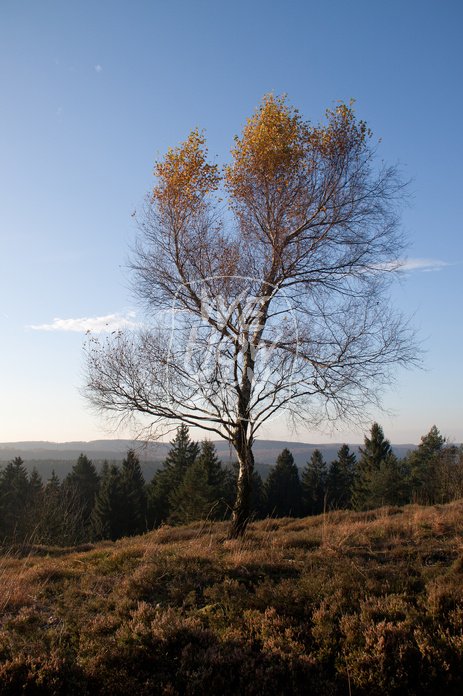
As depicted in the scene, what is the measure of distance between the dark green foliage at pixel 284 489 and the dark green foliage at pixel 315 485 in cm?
117

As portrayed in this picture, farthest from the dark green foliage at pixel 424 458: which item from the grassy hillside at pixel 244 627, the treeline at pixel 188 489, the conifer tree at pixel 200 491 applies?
the grassy hillside at pixel 244 627

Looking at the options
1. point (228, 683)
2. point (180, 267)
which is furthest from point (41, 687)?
point (180, 267)

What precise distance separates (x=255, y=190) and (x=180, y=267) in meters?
2.29

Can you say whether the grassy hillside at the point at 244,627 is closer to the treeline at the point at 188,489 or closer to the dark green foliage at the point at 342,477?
the treeline at the point at 188,489

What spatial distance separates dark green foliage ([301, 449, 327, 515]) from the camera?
47781 millimetres

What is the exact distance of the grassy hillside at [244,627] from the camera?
9.68 ft

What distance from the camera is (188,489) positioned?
107 feet

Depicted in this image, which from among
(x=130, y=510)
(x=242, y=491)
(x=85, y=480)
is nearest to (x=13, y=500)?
(x=85, y=480)

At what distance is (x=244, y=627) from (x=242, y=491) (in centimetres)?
388

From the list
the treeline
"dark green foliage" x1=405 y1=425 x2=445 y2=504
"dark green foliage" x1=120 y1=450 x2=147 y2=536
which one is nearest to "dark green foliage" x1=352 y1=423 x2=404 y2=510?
the treeline

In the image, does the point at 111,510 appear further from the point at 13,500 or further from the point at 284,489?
the point at 284,489

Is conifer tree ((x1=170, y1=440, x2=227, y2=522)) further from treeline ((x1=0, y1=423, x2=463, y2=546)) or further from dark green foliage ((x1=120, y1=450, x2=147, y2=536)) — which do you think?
dark green foliage ((x1=120, y1=450, x2=147, y2=536))

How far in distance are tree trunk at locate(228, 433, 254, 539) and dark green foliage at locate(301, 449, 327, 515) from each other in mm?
42970

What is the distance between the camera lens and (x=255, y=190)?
786cm
